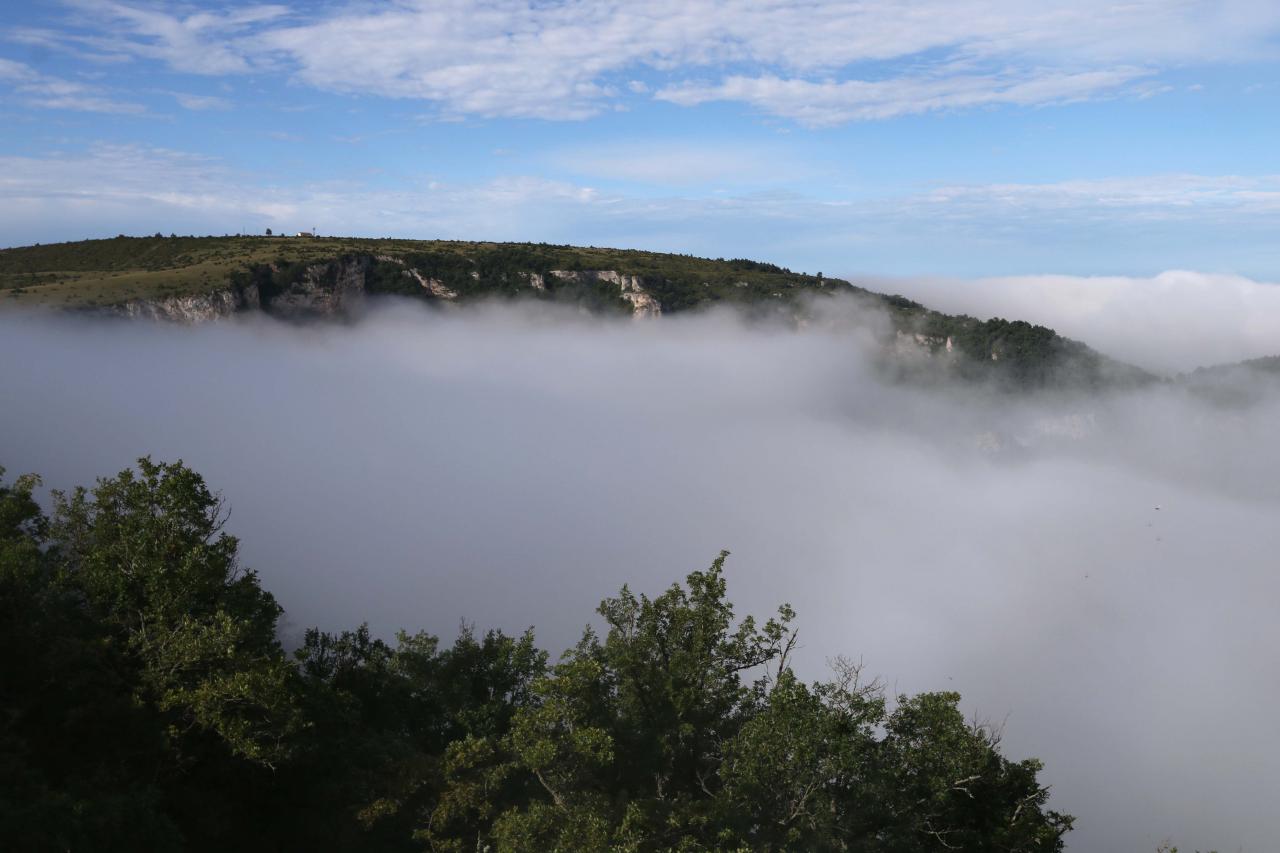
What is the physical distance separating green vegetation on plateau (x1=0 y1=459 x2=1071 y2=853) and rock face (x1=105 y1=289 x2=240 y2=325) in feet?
535

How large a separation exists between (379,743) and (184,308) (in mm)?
183950

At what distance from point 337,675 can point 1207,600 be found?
698 ft

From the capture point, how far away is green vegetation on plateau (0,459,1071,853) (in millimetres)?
24250

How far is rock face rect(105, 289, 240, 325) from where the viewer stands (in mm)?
175000

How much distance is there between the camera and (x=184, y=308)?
189 meters

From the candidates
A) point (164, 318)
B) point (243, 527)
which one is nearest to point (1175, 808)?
point (243, 527)

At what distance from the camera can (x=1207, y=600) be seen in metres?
198

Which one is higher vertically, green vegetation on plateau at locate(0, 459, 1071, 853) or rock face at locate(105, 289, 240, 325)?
rock face at locate(105, 289, 240, 325)

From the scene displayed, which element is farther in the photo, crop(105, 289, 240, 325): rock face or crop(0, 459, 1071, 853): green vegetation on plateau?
crop(105, 289, 240, 325): rock face

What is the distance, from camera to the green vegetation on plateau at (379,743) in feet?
79.6

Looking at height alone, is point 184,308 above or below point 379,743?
above

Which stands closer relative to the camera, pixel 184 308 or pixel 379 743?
pixel 379 743

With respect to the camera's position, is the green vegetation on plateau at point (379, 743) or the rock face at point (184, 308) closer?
the green vegetation on plateau at point (379, 743)

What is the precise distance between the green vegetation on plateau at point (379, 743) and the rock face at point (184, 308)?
163186 mm
